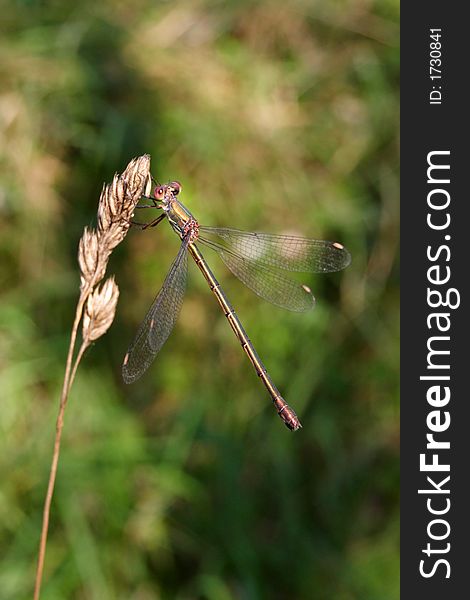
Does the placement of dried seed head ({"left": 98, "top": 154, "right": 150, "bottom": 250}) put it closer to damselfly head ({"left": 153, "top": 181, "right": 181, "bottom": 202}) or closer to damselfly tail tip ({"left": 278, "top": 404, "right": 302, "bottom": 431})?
damselfly head ({"left": 153, "top": 181, "right": 181, "bottom": 202})

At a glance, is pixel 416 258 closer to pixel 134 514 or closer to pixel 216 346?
pixel 216 346

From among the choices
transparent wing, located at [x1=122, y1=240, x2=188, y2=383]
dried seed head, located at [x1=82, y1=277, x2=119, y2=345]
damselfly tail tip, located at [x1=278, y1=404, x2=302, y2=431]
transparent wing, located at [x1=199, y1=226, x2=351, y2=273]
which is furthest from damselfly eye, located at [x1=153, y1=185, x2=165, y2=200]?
dried seed head, located at [x1=82, y1=277, x2=119, y2=345]

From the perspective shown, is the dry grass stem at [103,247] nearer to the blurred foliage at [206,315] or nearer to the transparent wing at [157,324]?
the transparent wing at [157,324]

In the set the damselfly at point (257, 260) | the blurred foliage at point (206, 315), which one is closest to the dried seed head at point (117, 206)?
the damselfly at point (257, 260)

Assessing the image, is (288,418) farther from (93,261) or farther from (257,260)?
(93,261)

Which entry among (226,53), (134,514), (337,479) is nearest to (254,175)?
(226,53)

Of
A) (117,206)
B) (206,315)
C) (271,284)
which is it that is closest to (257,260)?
(271,284)

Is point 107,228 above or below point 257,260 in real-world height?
below
